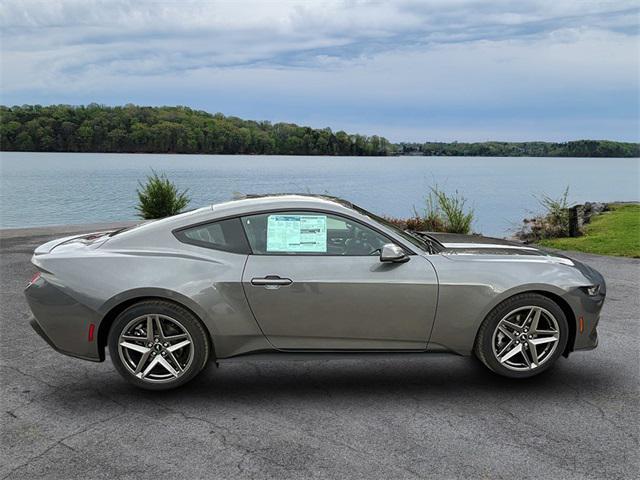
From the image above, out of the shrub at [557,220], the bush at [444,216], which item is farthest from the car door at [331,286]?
the shrub at [557,220]

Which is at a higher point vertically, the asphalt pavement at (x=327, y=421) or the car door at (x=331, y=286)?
the car door at (x=331, y=286)

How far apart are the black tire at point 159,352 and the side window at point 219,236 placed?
519 millimetres

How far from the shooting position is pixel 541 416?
14.6 feet

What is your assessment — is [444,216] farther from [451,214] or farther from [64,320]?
[64,320]

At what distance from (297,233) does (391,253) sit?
2.44 ft

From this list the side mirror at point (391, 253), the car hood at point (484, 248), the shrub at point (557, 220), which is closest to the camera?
the side mirror at point (391, 253)

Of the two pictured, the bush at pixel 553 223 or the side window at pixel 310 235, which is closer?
the side window at pixel 310 235

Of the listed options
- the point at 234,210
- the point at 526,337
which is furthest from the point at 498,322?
the point at 234,210

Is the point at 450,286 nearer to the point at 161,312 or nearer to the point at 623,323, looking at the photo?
the point at 161,312

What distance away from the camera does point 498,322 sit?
16.0 feet

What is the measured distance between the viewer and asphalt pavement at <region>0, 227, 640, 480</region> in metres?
3.70

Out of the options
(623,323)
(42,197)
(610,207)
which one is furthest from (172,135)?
(623,323)

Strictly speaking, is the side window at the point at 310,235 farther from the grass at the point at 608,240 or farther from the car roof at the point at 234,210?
the grass at the point at 608,240

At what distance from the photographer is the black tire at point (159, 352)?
4.68 meters
